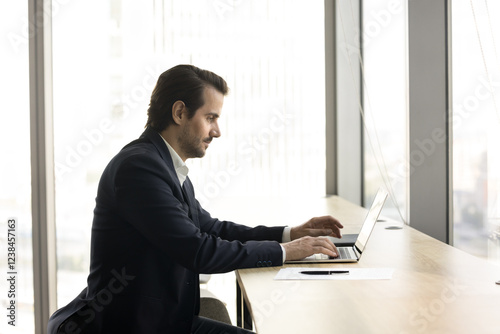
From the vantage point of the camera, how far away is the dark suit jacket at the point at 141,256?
4.91ft

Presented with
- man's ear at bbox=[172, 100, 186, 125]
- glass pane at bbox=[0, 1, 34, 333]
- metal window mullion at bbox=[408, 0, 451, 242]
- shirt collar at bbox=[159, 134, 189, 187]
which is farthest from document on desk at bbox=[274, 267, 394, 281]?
glass pane at bbox=[0, 1, 34, 333]

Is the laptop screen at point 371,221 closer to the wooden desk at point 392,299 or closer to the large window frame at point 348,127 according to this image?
the wooden desk at point 392,299

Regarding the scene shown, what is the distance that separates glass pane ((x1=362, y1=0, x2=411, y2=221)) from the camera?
2.70 meters

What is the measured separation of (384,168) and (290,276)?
160 centimetres

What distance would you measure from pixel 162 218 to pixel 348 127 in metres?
2.41

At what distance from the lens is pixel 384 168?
301cm

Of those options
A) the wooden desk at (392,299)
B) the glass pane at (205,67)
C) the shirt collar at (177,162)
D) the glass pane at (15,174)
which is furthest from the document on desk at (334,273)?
the glass pane at (15,174)

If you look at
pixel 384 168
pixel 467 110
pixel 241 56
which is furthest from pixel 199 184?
pixel 467 110

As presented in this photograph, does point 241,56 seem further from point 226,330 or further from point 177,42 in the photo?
point 226,330

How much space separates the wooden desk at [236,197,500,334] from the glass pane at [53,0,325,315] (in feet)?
6.74

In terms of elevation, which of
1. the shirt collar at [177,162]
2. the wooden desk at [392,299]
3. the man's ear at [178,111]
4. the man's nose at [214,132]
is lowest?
the wooden desk at [392,299]

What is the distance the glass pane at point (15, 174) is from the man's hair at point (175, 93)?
187 centimetres

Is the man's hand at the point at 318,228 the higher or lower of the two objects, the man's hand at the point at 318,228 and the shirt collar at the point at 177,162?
A: the lower

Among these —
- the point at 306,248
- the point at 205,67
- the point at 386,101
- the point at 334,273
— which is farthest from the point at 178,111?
the point at 205,67
